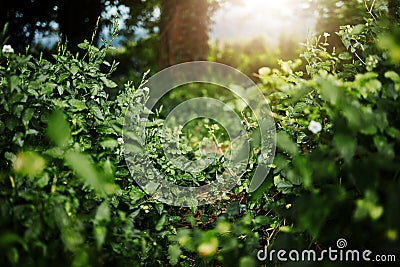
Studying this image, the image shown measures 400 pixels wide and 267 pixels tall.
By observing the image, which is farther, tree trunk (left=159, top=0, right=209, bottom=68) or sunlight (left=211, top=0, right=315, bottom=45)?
sunlight (left=211, top=0, right=315, bottom=45)

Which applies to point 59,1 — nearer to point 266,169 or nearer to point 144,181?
point 144,181

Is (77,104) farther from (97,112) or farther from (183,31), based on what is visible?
(183,31)

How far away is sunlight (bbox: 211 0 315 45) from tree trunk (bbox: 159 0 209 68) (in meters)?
0.25

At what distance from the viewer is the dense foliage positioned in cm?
120

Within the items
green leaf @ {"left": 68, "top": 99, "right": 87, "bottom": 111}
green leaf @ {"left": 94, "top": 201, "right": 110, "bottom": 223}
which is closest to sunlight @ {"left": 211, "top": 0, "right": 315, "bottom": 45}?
green leaf @ {"left": 68, "top": 99, "right": 87, "bottom": 111}

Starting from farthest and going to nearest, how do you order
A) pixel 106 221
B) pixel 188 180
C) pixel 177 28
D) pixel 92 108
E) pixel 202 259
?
pixel 177 28
pixel 188 180
pixel 92 108
pixel 202 259
pixel 106 221

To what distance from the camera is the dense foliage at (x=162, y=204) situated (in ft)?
3.93

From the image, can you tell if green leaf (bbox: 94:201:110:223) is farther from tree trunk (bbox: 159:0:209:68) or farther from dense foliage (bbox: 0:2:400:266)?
tree trunk (bbox: 159:0:209:68)

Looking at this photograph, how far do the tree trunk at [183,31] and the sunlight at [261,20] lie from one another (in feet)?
0.81

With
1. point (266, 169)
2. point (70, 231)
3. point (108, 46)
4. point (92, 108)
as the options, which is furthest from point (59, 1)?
point (70, 231)

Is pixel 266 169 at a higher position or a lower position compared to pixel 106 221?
higher

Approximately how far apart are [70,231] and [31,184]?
0.26 metres

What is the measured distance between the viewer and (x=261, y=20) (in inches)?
320

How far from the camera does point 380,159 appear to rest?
119 cm
